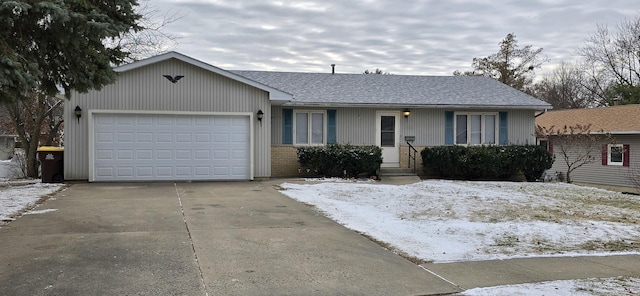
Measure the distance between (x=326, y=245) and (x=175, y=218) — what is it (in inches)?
123

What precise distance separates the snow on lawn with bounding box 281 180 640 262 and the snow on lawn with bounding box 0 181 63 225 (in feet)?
18.5

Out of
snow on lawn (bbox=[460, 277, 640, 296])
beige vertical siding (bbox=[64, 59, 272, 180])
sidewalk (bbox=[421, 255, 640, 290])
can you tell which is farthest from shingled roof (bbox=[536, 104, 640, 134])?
snow on lawn (bbox=[460, 277, 640, 296])

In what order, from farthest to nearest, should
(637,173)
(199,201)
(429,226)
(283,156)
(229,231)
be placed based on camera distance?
(637,173)
(283,156)
(199,201)
(429,226)
(229,231)

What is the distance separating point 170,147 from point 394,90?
9.28 m

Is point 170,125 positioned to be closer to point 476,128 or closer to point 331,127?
point 331,127

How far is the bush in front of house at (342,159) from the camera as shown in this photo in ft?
55.7

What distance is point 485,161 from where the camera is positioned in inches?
706

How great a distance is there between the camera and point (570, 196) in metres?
14.4

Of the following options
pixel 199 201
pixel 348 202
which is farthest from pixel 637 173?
pixel 199 201

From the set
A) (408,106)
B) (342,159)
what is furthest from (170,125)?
(408,106)

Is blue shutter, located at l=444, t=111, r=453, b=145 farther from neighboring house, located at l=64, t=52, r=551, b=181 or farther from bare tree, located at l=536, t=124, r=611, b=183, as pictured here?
bare tree, located at l=536, t=124, r=611, b=183

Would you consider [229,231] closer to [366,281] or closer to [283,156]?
[366,281]

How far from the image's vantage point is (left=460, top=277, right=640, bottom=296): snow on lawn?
5.29 m

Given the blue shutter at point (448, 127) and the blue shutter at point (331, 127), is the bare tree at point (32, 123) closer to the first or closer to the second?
the blue shutter at point (331, 127)
